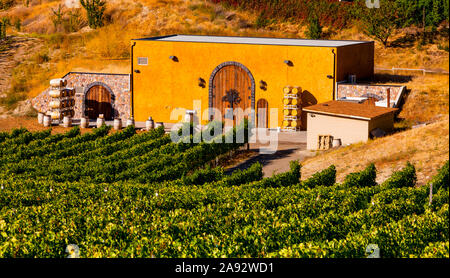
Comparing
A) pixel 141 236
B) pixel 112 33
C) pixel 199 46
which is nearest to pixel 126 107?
pixel 199 46

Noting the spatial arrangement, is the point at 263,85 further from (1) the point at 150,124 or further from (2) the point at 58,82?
(2) the point at 58,82

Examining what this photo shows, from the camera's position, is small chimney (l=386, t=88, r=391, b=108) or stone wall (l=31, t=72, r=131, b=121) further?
stone wall (l=31, t=72, r=131, b=121)

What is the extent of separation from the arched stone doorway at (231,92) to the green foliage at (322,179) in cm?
1382

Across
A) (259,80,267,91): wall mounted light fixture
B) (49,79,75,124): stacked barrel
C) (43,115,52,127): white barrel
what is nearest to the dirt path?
(259,80,267,91): wall mounted light fixture

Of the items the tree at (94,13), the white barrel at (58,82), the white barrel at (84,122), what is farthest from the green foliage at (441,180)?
the tree at (94,13)

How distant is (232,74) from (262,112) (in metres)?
2.71

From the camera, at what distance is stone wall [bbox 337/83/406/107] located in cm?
3622

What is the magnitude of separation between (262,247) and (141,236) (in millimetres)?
2723

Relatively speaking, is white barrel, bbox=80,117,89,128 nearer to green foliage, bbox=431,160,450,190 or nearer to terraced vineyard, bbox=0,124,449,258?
terraced vineyard, bbox=0,124,449,258

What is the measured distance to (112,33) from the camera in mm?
55844

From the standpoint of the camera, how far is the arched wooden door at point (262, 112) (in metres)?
37.6

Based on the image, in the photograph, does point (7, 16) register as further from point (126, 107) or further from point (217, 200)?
point (217, 200)

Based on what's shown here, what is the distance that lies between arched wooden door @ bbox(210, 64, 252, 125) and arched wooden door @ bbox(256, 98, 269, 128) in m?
0.56

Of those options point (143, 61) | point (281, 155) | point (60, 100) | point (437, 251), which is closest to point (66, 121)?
point (60, 100)
